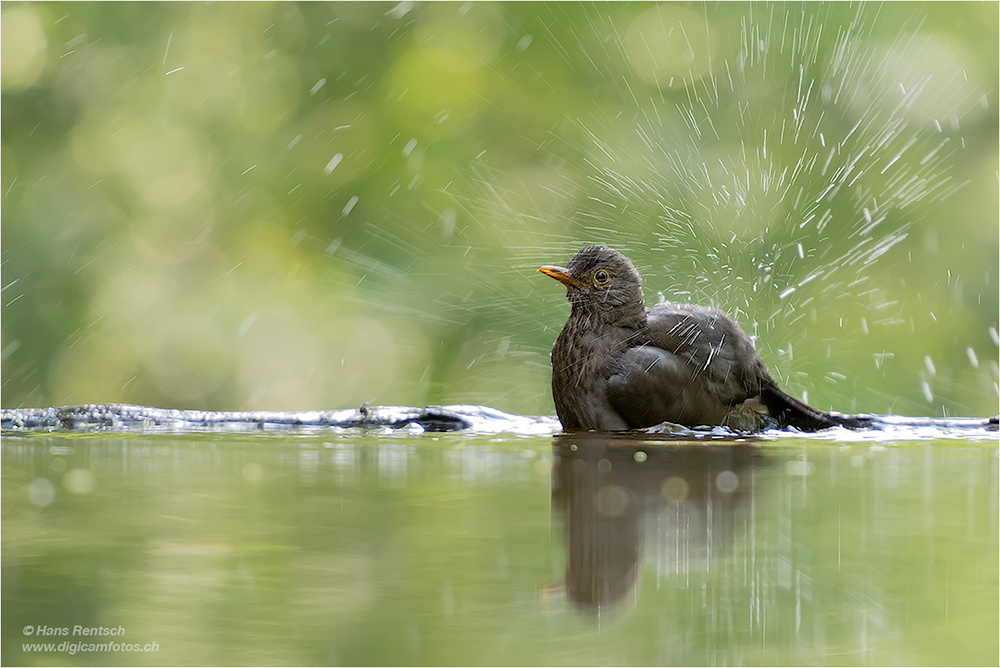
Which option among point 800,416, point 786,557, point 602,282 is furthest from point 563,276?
point 786,557

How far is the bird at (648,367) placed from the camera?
4023 millimetres

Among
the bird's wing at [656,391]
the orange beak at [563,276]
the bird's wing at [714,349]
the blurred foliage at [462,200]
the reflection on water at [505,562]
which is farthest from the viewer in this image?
the blurred foliage at [462,200]

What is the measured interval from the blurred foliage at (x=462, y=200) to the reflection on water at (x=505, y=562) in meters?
4.96

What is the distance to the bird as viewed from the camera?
402 cm

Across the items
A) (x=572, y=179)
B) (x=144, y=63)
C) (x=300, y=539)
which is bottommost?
(x=300, y=539)

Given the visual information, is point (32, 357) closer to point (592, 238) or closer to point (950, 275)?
point (592, 238)

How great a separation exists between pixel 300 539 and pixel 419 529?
20 centimetres

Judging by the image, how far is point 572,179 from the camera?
823 cm

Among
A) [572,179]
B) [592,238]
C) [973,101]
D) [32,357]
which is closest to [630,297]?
[592,238]

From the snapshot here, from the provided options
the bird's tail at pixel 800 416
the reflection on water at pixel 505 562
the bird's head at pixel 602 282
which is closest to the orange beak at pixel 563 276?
the bird's head at pixel 602 282

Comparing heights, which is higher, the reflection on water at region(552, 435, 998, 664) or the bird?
the bird

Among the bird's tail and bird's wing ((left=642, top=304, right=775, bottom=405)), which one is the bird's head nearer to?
bird's wing ((left=642, top=304, right=775, bottom=405))

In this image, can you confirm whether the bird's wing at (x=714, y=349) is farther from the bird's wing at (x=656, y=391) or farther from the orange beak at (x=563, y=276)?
the orange beak at (x=563, y=276)

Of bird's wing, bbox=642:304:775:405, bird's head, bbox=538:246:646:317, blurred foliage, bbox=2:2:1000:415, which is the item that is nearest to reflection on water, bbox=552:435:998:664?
bird's wing, bbox=642:304:775:405
